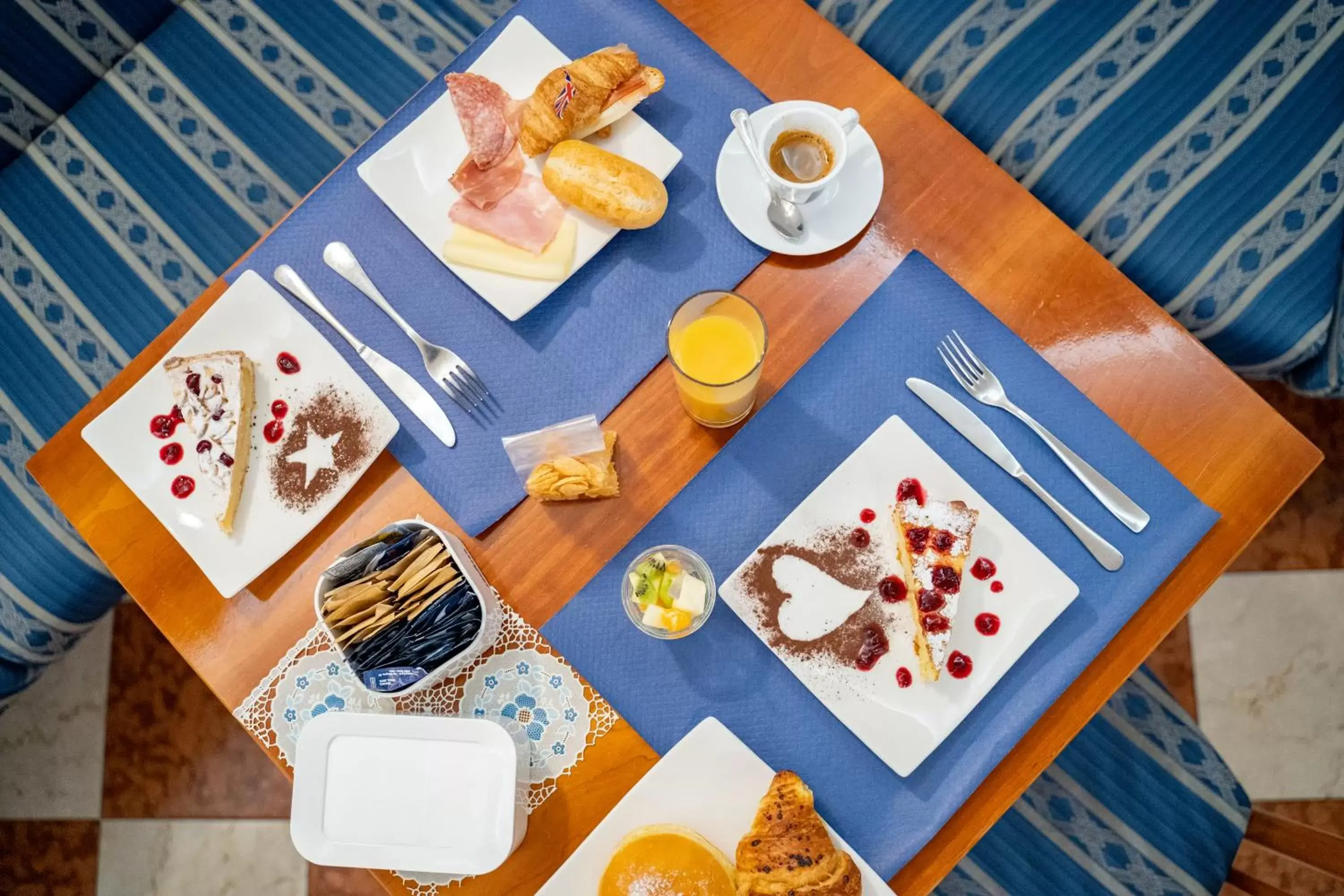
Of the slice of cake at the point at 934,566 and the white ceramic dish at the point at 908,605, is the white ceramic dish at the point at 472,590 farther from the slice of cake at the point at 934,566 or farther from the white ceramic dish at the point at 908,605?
the slice of cake at the point at 934,566

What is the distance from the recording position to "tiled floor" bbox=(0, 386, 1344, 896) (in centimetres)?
230

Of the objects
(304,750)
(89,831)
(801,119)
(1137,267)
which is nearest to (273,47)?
(801,119)

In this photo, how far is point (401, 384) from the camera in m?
1.41

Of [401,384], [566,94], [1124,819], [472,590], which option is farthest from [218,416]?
[1124,819]

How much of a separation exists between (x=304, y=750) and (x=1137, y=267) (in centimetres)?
160

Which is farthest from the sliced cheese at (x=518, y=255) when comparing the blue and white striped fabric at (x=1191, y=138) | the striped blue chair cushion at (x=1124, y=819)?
the striped blue chair cushion at (x=1124, y=819)

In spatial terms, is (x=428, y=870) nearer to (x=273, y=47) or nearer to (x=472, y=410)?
(x=472, y=410)

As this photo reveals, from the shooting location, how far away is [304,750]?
125 cm

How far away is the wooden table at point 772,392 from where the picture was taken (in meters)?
1.34

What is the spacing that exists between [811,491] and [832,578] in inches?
5.2

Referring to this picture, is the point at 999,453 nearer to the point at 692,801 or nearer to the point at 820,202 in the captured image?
the point at 820,202

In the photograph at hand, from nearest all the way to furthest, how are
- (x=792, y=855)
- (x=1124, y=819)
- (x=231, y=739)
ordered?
(x=792, y=855)
(x=1124, y=819)
(x=231, y=739)

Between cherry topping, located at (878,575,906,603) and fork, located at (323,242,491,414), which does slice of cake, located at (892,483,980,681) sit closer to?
cherry topping, located at (878,575,906,603)

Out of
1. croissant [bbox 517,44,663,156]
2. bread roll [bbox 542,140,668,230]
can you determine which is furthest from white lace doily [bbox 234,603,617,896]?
croissant [bbox 517,44,663,156]
